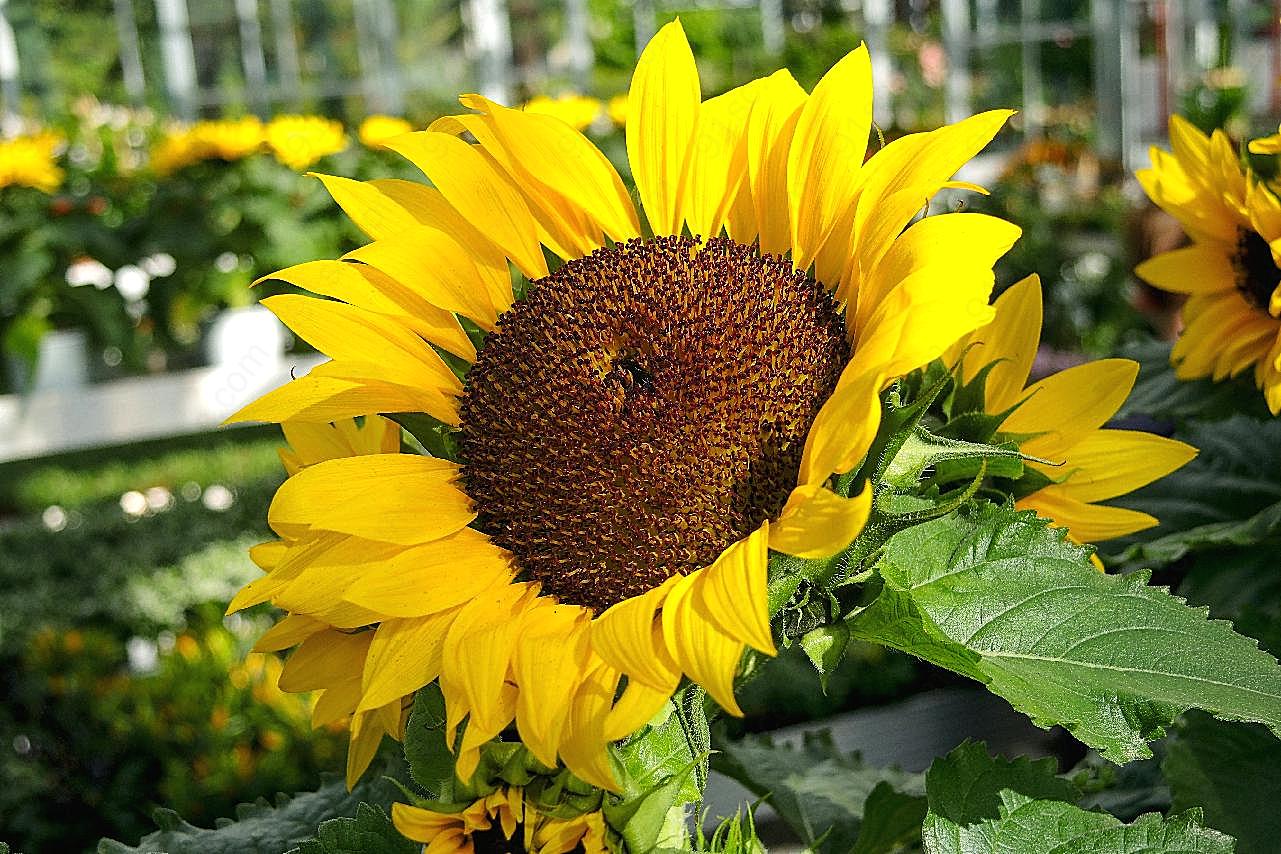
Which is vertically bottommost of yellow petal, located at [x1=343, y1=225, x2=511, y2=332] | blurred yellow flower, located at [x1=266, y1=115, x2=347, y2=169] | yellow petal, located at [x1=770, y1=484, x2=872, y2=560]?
blurred yellow flower, located at [x1=266, y1=115, x2=347, y2=169]

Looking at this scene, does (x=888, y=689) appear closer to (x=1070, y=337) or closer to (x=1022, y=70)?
(x=1070, y=337)

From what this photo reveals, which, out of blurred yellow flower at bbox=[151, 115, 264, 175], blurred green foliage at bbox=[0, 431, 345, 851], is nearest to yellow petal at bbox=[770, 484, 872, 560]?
blurred green foliage at bbox=[0, 431, 345, 851]

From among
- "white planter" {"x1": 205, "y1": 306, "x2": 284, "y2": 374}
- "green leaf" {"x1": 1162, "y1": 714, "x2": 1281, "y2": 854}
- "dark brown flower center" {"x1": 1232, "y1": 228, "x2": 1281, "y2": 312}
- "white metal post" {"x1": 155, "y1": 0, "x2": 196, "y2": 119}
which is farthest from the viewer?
"white metal post" {"x1": 155, "y1": 0, "x2": 196, "y2": 119}

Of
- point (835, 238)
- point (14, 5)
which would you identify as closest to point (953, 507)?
point (835, 238)

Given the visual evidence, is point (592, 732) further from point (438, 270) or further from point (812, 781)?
point (812, 781)

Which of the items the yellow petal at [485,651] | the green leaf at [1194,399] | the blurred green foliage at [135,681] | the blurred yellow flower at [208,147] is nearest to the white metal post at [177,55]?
the blurred green foliage at [135,681]

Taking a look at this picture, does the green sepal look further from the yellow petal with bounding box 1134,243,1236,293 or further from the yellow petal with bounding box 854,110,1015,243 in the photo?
the yellow petal with bounding box 1134,243,1236,293

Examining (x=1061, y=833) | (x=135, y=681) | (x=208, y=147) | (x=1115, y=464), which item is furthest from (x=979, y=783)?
(x=208, y=147)
